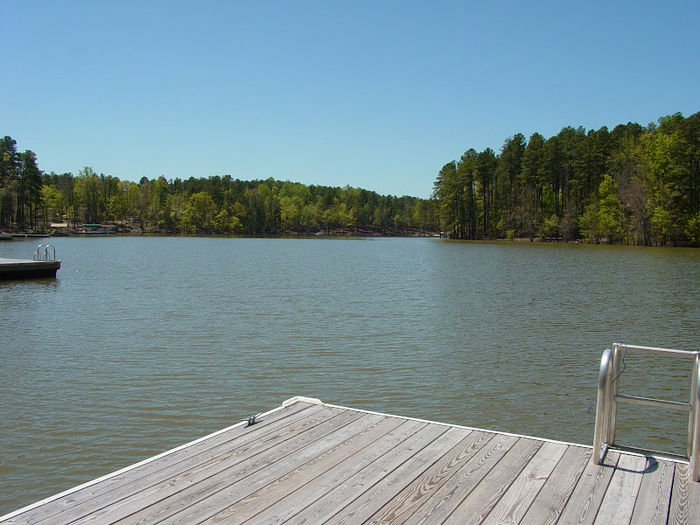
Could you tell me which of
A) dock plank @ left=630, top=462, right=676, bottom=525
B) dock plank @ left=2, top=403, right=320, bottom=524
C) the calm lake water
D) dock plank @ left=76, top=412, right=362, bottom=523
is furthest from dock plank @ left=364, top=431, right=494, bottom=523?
the calm lake water

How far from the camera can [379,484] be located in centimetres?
434

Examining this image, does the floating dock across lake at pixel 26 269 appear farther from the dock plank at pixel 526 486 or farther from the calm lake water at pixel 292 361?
the dock plank at pixel 526 486

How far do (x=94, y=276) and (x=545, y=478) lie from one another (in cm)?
2892

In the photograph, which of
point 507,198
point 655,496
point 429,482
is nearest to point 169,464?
point 429,482

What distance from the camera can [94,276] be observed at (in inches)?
1162

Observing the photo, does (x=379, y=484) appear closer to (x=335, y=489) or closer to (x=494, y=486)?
(x=335, y=489)

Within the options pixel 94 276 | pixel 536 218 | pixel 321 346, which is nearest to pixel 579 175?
pixel 536 218

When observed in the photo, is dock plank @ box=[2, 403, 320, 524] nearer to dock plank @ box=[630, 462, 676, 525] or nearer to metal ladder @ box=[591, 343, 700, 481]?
metal ladder @ box=[591, 343, 700, 481]

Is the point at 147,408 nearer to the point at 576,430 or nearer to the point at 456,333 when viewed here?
the point at 576,430

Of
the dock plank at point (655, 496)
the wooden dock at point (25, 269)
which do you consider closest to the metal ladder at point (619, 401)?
the dock plank at point (655, 496)

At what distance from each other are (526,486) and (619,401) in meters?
1.15

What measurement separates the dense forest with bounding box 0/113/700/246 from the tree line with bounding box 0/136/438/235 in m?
0.29

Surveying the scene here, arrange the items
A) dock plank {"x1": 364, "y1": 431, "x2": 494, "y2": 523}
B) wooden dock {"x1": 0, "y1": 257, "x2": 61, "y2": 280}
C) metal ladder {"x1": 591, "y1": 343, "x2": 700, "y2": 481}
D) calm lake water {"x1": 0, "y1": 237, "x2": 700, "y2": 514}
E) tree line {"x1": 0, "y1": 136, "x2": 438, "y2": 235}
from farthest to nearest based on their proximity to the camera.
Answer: tree line {"x1": 0, "y1": 136, "x2": 438, "y2": 235} → wooden dock {"x1": 0, "y1": 257, "x2": 61, "y2": 280} → calm lake water {"x1": 0, "y1": 237, "x2": 700, "y2": 514} → metal ladder {"x1": 591, "y1": 343, "x2": 700, "y2": 481} → dock plank {"x1": 364, "y1": 431, "x2": 494, "y2": 523}

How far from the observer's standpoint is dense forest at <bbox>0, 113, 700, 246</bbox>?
6688 cm
